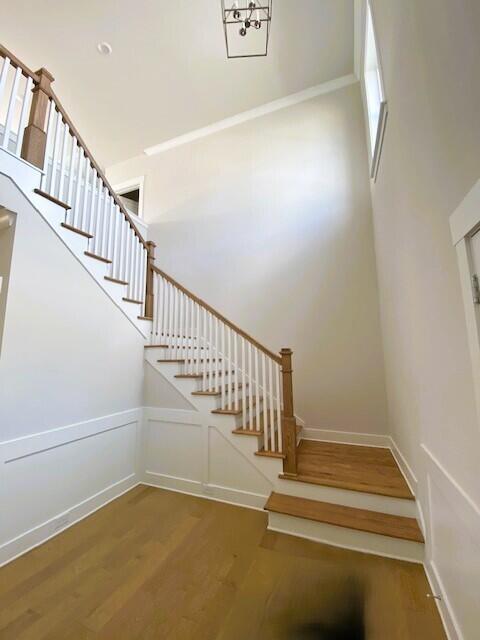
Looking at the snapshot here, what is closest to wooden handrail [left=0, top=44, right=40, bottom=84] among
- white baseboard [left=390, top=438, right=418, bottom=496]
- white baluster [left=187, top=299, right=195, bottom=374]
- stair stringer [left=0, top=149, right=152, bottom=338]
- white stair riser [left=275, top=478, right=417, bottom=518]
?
stair stringer [left=0, top=149, right=152, bottom=338]

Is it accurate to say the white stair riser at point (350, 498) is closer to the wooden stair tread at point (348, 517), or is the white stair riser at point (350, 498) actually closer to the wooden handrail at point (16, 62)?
the wooden stair tread at point (348, 517)

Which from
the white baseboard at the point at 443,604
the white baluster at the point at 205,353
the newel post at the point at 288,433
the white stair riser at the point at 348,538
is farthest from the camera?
the white baluster at the point at 205,353

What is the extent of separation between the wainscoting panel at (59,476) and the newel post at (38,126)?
223 centimetres

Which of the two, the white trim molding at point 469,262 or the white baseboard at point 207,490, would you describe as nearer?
the white trim molding at point 469,262

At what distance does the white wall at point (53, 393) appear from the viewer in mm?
1951

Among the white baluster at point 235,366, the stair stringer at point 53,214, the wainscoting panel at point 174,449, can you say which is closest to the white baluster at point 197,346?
the white baluster at point 235,366

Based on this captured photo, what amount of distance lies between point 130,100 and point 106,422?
483 centimetres

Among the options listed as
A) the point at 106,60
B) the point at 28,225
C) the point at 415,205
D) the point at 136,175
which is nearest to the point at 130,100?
the point at 106,60

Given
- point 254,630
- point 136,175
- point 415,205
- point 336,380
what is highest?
point 136,175

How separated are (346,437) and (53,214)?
392 cm

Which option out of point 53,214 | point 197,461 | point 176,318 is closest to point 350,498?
point 197,461

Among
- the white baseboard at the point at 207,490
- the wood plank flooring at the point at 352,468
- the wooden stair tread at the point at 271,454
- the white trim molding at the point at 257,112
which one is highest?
the white trim molding at the point at 257,112

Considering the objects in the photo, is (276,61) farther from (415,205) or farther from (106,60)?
(415,205)

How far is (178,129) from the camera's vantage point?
489cm
